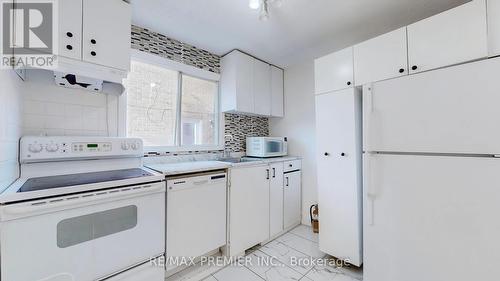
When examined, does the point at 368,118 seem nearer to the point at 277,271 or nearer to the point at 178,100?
the point at 277,271

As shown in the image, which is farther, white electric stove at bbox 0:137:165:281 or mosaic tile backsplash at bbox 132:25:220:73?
mosaic tile backsplash at bbox 132:25:220:73

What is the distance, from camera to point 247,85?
265cm

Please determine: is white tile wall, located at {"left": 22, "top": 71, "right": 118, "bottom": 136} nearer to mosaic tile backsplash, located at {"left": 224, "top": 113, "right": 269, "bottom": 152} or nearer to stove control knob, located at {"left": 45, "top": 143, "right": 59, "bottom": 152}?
stove control knob, located at {"left": 45, "top": 143, "right": 59, "bottom": 152}

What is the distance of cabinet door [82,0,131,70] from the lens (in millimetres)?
1438

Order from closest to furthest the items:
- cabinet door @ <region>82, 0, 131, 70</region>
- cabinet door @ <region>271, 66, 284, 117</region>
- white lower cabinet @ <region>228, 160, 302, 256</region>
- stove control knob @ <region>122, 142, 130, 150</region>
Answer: cabinet door @ <region>82, 0, 131, 70</region> < stove control knob @ <region>122, 142, 130, 150</region> < white lower cabinet @ <region>228, 160, 302, 256</region> < cabinet door @ <region>271, 66, 284, 117</region>

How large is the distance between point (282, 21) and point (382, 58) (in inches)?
38.5

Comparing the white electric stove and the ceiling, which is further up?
the ceiling

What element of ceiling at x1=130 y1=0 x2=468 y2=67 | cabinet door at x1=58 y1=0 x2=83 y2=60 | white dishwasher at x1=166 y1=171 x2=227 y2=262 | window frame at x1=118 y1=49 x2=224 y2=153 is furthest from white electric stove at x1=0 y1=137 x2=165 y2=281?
ceiling at x1=130 y1=0 x2=468 y2=67

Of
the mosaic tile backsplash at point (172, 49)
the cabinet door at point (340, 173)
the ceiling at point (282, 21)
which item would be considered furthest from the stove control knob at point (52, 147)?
the cabinet door at point (340, 173)

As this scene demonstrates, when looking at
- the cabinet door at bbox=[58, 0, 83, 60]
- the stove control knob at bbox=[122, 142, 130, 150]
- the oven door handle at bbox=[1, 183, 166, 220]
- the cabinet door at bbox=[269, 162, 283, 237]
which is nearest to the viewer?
the oven door handle at bbox=[1, 183, 166, 220]

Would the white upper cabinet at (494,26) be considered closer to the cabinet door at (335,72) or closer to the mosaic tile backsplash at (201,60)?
the cabinet door at (335,72)

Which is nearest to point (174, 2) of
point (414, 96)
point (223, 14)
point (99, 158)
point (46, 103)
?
point (223, 14)

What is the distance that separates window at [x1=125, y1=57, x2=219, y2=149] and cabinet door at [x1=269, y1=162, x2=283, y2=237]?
0.92 metres

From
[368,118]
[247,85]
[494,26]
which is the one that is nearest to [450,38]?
[494,26]
